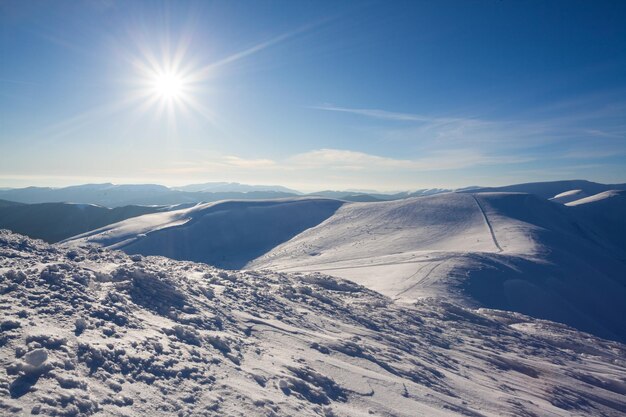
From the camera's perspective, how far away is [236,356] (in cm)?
652

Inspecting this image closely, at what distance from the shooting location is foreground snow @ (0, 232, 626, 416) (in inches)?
181

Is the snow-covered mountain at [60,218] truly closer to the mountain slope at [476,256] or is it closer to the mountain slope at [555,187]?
the mountain slope at [476,256]

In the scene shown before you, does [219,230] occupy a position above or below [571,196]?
below

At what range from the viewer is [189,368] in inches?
218

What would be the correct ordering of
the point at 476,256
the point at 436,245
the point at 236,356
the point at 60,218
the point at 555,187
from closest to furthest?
the point at 236,356 → the point at 476,256 → the point at 436,245 → the point at 60,218 → the point at 555,187

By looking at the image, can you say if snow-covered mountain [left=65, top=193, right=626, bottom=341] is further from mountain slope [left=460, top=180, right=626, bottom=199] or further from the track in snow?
mountain slope [left=460, top=180, right=626, bottom=199]

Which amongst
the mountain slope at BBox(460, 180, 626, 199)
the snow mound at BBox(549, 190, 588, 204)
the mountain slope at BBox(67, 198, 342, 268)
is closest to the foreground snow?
the mountain slope at BBox(67, 198, 342, 268)

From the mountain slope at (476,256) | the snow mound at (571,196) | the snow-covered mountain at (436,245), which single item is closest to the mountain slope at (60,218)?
the snow-covered mountain at (436,245)

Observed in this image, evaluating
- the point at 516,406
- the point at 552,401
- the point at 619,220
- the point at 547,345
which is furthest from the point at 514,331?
the point at 619,220

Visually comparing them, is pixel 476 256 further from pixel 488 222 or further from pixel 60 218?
pixel 60 218

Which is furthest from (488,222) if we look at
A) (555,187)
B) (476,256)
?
(555,187)

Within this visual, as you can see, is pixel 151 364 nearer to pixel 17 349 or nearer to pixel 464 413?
pixel 17 349

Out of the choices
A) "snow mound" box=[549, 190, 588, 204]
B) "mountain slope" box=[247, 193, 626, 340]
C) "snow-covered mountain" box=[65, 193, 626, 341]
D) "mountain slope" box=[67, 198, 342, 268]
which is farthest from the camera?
"snow mound" box=[549, 190, 588, 204]

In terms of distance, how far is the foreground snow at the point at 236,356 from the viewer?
4.60 meters
